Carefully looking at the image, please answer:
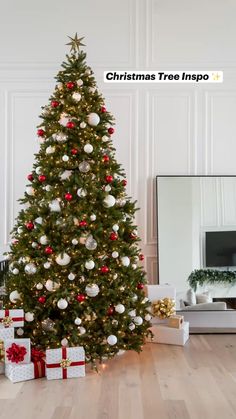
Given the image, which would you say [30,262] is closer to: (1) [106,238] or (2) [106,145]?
(1) [106,238]

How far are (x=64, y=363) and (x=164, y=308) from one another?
147 cm

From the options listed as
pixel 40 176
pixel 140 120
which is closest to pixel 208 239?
pixel 140 120

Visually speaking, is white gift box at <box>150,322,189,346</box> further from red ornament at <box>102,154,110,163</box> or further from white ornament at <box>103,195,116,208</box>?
red ornament at <box>102,154,110,163</box>

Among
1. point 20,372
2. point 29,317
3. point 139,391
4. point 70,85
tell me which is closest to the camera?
point 139,391

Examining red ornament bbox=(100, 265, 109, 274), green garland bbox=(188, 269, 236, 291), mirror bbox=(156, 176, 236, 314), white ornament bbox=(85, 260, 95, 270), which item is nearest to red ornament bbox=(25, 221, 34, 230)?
white ornament bbox=(85, 260, 95, 270)

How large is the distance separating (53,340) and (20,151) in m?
2.36

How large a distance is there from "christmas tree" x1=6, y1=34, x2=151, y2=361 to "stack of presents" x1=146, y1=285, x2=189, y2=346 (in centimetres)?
55

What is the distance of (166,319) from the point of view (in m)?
5.16

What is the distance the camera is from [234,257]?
5.67 meters

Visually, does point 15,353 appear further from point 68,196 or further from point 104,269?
point 68,196

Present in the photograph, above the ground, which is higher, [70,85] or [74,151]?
[70,85]

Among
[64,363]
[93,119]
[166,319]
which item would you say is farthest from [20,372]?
[93,119]

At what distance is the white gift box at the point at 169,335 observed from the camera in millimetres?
4984

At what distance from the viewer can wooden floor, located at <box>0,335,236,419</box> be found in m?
3.16
